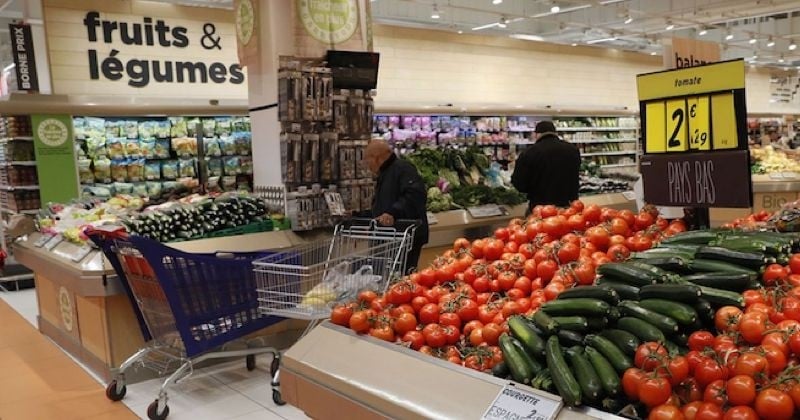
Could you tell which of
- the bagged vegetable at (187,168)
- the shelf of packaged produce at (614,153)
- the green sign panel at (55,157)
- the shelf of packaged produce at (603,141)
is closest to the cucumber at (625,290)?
A: the green sign panel at (55,157)

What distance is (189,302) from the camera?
3689mm

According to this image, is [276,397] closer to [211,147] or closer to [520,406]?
[520,406]

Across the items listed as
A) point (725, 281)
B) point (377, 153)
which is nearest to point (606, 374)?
point (725, 281)

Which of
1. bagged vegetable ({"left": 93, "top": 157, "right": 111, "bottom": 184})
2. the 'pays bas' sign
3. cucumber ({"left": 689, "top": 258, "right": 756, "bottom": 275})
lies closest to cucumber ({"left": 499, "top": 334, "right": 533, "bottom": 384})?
cucumber ({"left": 689, "top": 258, "right": 756, "bottom": 275})

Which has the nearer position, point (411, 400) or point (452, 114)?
point (411, 400)

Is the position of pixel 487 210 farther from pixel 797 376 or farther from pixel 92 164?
pixel 92 164

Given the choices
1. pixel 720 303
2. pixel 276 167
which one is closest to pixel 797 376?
pixel 720 303

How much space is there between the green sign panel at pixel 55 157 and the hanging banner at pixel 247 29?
159 inches

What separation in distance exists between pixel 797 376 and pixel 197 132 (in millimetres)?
8757

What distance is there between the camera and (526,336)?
1.81 metres

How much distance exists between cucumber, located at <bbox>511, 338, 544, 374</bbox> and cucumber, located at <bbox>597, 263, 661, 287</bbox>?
15.1 inches

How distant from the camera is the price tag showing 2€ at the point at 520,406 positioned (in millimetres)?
1556

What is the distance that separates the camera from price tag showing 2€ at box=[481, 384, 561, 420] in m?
1.56

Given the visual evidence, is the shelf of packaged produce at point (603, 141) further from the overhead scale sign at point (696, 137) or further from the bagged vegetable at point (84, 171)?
the overhead scale sign at point (696, 137)
